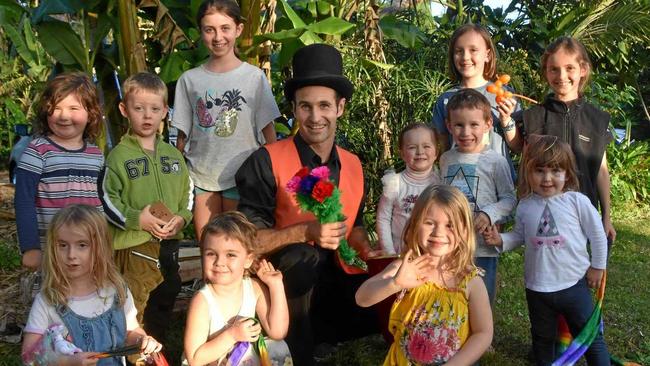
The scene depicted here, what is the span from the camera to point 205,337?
3.15m

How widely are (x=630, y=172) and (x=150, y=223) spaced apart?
7836 millimetres

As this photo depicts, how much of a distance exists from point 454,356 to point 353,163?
1.38 meters

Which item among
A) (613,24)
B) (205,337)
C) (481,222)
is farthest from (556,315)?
(613,24)

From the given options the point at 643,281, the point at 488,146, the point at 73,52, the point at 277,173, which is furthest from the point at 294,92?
the point at 643,281

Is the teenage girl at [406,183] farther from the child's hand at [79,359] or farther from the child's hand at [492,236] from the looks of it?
the child's hand at [79,359]

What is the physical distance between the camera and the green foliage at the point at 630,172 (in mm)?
9375

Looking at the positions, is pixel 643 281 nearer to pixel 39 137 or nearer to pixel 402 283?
pixel 402 283

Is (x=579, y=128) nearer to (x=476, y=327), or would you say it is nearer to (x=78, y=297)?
(x=476, y=327)

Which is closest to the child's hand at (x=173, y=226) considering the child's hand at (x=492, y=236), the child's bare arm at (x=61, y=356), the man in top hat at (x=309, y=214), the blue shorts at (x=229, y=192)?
the man in top hat at (x=309, y=214)

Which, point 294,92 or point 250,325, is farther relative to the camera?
point 294,92

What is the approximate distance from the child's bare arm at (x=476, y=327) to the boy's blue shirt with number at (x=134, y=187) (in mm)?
1596

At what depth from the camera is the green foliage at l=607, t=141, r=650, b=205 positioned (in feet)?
30.8

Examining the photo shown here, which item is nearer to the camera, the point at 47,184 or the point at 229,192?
the point at 47,184

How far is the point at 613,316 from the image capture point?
16.8 ft
